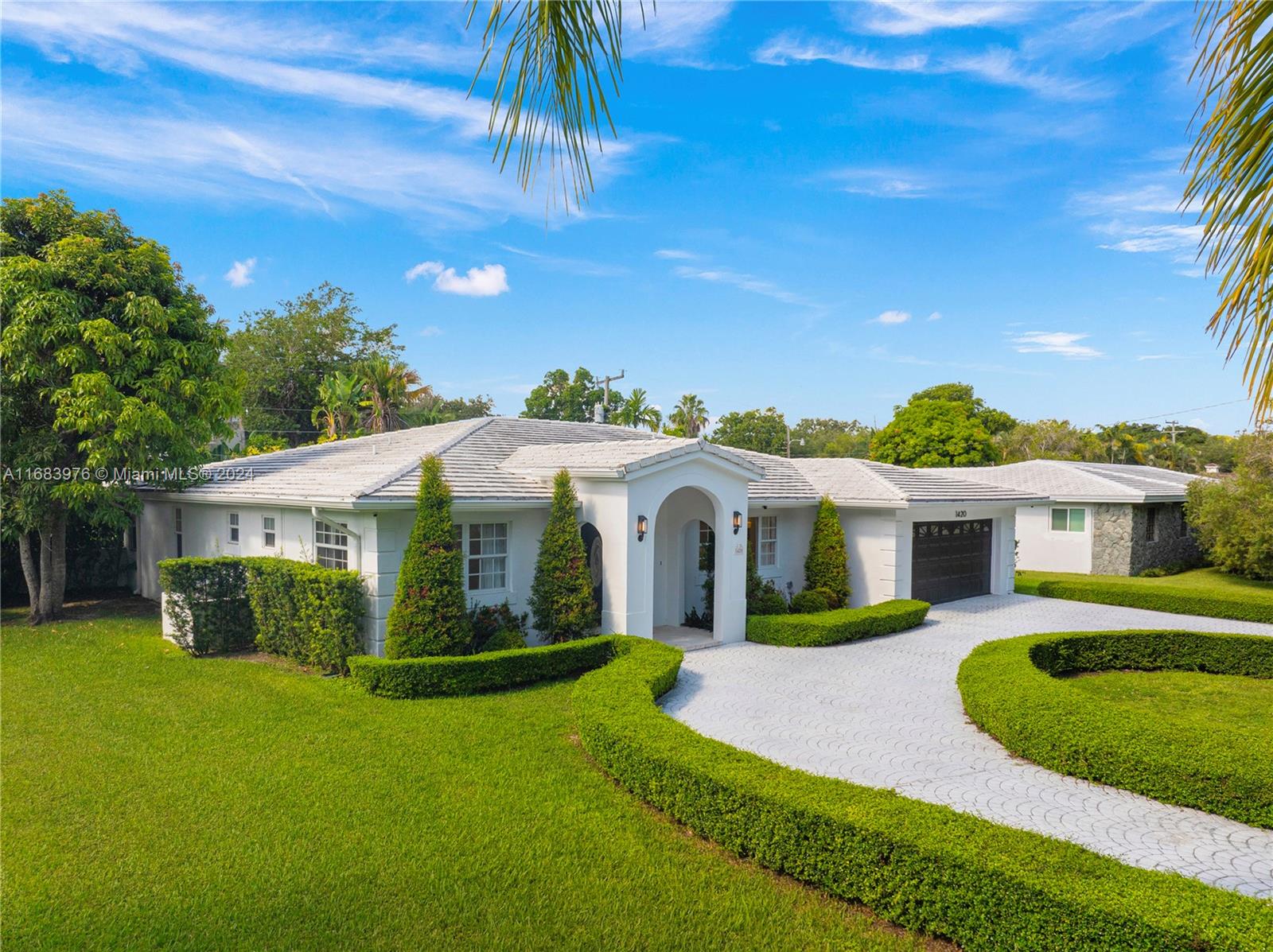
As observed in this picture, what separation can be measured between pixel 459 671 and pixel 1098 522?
2569 cm

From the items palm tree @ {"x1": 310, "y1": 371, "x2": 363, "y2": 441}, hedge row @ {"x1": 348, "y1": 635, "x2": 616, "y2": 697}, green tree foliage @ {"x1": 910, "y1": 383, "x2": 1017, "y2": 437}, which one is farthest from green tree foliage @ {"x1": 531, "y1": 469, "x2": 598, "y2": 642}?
green tree foliage @ {"x1": 910, "y1": 383, "x2": 1017, "y2": 437}

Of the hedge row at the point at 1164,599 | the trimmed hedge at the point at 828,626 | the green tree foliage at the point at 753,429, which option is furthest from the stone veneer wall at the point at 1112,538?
the green tree foliage at the point at 753,429

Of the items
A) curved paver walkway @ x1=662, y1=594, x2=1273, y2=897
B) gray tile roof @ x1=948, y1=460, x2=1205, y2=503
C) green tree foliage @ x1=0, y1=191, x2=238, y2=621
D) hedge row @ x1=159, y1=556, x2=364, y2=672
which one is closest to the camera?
curved paver walkway @ x1=662, y1=594, x2=1273, y2=897

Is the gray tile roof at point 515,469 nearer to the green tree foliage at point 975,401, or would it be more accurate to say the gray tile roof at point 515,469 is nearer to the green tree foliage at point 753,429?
the green tree foliage at point 975,401

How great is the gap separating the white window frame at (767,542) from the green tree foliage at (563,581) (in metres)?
5.64

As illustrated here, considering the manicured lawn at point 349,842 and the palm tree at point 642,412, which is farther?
the palm tree at point 642,412

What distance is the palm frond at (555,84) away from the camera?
2.27 m

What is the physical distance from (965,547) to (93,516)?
21.7m

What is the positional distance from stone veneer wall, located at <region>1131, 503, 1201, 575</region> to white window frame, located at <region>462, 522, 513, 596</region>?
24016 mm

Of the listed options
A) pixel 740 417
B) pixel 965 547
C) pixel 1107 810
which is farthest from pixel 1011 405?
pixel 1107 810

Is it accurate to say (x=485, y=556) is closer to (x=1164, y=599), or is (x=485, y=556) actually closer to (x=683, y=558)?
(x=683, y=558)

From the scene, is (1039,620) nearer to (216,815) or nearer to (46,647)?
(216,815)

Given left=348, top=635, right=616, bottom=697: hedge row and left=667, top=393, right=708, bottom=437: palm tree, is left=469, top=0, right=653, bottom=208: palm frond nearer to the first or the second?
left=348, top=635, right=616, bottom=697: hedge row

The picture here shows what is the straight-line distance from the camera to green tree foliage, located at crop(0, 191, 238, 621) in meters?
14.4
